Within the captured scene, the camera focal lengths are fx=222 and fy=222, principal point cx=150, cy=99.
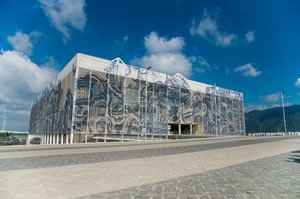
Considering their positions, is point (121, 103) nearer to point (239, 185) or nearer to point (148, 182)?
point (148, 182)

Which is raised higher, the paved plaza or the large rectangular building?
the large rectangular building

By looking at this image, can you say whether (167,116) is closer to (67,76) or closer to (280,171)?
(67,76)

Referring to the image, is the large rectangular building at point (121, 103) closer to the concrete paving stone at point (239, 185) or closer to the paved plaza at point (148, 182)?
the paved plaza at point (148, 182)

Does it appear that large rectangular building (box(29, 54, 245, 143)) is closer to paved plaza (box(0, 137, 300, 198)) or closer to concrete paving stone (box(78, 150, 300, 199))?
paved plaza (box(0, 137, 300, 198))

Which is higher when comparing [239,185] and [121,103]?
[121,103]

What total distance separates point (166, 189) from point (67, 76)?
47782 millimetres

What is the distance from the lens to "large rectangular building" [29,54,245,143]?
142 feet

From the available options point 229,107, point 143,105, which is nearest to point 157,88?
point 143,105

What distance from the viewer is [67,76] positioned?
4912 centimetres

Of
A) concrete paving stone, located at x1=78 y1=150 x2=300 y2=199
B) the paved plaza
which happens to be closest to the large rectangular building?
the paved plaza

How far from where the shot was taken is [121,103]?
157 feet

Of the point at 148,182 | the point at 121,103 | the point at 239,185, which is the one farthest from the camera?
the point at 121,103

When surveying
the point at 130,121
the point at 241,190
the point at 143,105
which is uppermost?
the point at 143,105

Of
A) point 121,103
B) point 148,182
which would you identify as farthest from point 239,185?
point 121,103
